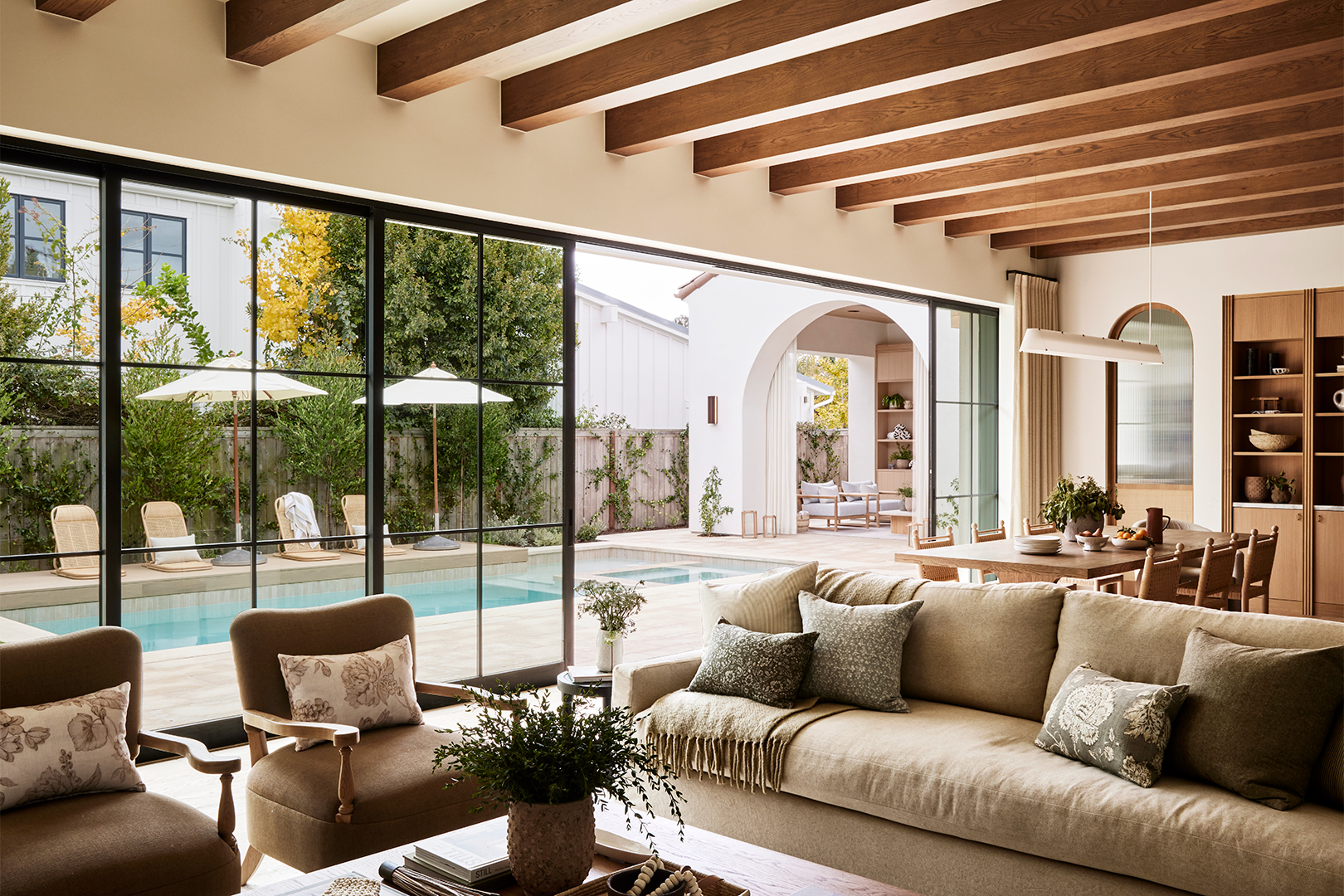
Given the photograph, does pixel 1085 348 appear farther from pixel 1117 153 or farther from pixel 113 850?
pixel 113 850

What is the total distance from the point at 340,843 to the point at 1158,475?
7336 millimetres

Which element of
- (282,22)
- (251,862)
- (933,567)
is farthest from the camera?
(933,567)

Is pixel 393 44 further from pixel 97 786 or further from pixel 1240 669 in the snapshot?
pixel 1240 669

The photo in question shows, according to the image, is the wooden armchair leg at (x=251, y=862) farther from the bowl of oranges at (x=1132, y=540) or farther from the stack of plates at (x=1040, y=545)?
the bowl of oranges at (x=1132, y=540)

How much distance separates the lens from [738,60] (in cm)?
387

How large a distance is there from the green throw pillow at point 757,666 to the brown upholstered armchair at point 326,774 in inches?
33.9

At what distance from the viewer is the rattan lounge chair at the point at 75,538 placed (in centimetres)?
383

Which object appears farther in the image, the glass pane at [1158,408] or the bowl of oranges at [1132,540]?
the glass pane at [1158,408]

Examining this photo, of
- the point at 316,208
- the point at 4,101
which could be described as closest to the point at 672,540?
the point at 316,208

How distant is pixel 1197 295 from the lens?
7859 mm

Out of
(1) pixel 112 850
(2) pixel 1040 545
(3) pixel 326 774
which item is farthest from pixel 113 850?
(2) pixel 1040 545

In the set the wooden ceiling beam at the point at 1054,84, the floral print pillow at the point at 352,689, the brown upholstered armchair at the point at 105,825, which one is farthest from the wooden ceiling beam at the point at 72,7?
the wooden ceiling beam at the point at 1054,84

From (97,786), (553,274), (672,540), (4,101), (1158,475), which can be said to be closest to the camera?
(97,786)

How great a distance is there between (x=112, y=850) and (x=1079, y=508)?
4699 mm
